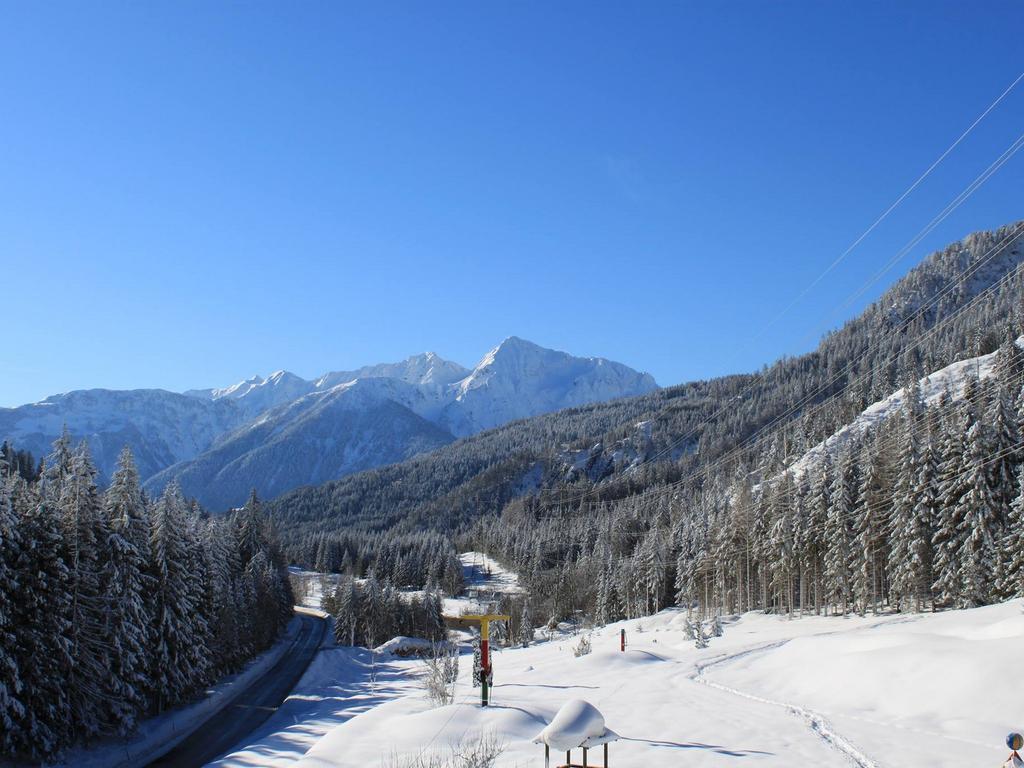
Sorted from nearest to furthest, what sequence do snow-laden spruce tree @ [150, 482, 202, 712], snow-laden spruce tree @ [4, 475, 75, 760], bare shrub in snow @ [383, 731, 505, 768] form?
bare shrub in snow @ [383, 731, 505, 768], snow-laden spruce tree @ [4, 475, 75, 760], snow-laden spruce tree @ [150, 482, 202, 712]

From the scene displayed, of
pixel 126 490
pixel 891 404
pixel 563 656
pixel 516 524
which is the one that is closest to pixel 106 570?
pixel 126 490

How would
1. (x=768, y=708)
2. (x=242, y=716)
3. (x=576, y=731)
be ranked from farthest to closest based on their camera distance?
(x=242, y=716) → (x=768, y=708) → (x=576, y=731)

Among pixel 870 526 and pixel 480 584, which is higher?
pixel 870 526

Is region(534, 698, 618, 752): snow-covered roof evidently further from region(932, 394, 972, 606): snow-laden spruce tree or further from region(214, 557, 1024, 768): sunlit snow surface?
region(932, 394, 972, 606): snow-laden spruce tree

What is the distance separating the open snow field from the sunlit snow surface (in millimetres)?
57

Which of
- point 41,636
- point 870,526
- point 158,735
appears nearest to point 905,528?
point 870,526

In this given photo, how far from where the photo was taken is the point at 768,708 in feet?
73.8

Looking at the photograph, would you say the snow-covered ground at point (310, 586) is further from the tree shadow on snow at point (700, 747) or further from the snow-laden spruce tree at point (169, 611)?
the tree shadow on snow at point (700, 747)

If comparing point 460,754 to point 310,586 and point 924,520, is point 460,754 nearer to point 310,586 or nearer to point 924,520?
point 924,520

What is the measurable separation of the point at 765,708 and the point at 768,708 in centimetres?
9

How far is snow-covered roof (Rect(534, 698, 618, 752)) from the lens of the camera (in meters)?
13.0

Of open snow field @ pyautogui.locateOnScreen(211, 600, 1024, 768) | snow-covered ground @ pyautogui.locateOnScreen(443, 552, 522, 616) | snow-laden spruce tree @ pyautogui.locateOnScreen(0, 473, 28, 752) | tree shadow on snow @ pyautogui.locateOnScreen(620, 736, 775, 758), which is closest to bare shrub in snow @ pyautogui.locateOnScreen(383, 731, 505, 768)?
open snow field @ pyautogui.locateOnScreen(211, 600, 1024, 768)

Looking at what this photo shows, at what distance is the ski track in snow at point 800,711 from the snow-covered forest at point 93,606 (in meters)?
27.1

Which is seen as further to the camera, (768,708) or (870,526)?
(870,526)
